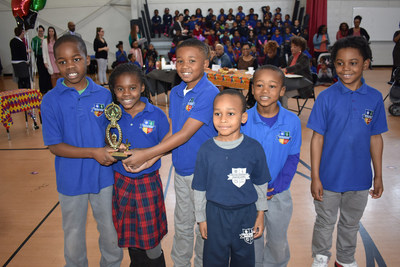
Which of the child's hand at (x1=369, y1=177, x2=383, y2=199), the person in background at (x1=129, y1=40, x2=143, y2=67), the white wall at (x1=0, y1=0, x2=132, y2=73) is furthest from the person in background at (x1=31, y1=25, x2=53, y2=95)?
the child's hand at (x1=369, y1=177, x2=383, y2=199)

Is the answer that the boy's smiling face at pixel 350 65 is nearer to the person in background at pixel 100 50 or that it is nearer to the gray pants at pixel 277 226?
the gray pants at pixel 277 226

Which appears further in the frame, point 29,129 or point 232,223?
point 29,129

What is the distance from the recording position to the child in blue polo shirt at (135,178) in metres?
1.70

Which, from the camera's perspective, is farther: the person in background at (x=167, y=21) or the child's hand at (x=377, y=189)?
the person in background at (x=167, y=21)

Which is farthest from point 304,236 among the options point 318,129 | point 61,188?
point 61,188

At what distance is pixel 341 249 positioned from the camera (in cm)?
192

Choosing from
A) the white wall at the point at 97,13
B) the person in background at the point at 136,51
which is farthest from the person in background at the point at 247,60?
the white wall at the point at 97,13

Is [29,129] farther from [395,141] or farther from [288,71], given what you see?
[395,141]

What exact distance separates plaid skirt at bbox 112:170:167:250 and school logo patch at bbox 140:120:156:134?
0.24 m

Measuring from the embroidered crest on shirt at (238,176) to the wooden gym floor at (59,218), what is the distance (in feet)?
3.16

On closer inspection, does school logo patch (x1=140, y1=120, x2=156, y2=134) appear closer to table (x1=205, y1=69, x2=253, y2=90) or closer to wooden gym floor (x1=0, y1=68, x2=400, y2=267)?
wooden gym floor (x1=0, y1=68, x2=400, y2=267)

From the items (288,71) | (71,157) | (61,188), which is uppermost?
(288,71)

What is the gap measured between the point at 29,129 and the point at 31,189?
2676mm

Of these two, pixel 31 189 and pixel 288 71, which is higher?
pixel 288 71
